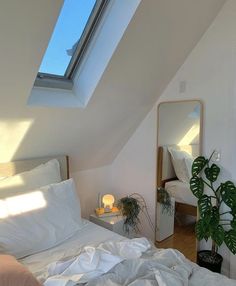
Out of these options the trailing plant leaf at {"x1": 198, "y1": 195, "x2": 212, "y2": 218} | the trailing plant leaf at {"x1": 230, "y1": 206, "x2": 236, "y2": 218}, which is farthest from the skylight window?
the trailing plant leaf at {"x1": 230, "y1": 206, "x2": 236, "y2": 218}

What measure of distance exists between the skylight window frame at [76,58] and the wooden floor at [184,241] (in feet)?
5.82

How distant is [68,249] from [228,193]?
1.35m

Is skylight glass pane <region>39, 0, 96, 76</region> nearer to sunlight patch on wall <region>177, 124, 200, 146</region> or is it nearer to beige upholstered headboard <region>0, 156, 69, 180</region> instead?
beige upholstered headboard <region>0, 156, 69, 180</region>

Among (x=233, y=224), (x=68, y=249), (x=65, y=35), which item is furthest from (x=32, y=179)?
(x=233, y=224)

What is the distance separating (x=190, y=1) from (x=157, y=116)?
3.73ft

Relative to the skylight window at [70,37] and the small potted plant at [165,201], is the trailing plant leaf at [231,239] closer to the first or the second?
the small potted plant at [165,201]

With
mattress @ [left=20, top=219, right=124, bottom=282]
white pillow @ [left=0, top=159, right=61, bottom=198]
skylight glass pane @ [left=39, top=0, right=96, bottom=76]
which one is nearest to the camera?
mattress @ [left=20, top=219, right=124, bottom=282]

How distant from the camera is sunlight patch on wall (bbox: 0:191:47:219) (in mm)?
1716

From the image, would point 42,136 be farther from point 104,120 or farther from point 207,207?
point 207,207

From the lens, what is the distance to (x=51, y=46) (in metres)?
1.93

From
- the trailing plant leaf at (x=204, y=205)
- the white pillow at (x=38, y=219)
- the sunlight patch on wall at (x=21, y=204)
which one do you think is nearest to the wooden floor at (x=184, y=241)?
the trailing plant leaf at (x=204, y=205)

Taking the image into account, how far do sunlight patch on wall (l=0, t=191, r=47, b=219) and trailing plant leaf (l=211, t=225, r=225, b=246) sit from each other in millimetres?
1382

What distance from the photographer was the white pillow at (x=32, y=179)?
1931 mm

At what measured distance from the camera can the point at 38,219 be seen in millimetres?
1839
